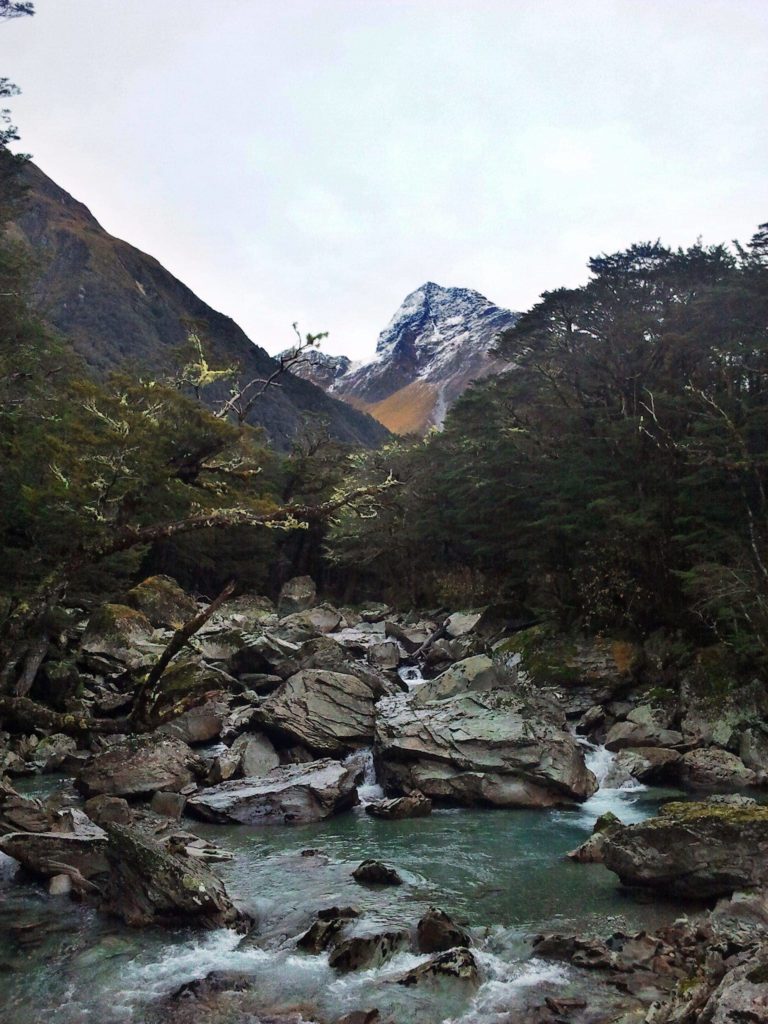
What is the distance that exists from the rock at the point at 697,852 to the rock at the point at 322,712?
29.6 feet

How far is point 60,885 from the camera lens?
35.4 ft

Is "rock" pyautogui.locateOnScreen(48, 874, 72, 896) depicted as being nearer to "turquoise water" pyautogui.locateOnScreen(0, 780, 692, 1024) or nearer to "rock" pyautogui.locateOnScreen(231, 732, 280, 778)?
"turquoise water" pyautogui.locateOnScreen(0, 780, 692, 1024)

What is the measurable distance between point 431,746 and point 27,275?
25.7 m

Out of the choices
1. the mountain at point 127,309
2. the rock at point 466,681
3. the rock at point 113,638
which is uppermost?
the mountain at point 127,309

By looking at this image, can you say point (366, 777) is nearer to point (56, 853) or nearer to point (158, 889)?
point (56, 853)

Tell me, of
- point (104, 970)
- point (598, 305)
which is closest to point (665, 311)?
point (598, 305)

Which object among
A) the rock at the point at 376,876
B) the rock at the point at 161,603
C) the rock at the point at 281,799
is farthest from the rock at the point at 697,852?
the rock at the point at 161,603

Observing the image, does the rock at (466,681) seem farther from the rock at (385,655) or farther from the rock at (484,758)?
the rock at (385,655)

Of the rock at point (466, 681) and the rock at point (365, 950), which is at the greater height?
the rock at point (466, 681)

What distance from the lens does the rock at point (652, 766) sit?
1714cm

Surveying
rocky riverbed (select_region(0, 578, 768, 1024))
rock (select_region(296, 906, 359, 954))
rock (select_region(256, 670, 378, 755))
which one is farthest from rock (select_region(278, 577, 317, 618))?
rock (select_region(296, 906, 359, 954))

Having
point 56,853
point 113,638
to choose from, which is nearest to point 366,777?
point 56,853

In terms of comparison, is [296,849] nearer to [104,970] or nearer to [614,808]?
[104,970]

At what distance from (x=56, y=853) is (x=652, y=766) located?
12958 millimetres
